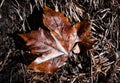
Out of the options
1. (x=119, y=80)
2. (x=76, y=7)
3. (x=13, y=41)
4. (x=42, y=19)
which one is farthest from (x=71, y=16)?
(x=119, y=80)

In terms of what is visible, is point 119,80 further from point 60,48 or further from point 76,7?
point 76,7

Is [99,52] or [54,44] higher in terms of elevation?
[54,44]

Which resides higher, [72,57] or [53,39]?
[53,39]

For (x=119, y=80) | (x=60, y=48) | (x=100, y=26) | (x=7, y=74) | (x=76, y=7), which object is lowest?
(x=119, y=80)
